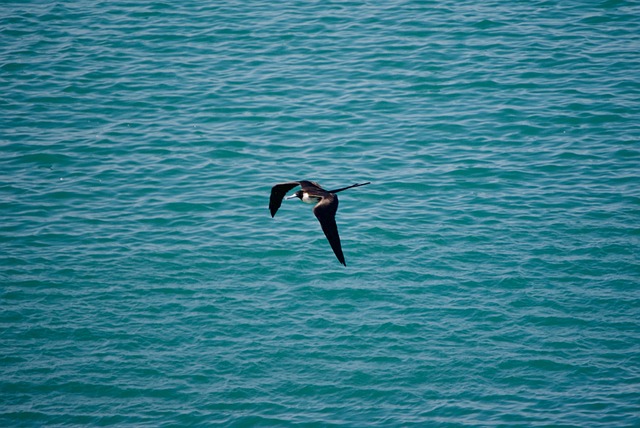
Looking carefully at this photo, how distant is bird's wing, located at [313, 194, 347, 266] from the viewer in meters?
14.0

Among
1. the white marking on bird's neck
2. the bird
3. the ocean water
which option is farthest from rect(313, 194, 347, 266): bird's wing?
the ocean water

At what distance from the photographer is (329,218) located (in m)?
14.5

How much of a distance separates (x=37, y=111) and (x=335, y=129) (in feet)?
28.9

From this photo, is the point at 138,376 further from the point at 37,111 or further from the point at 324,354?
the point at 37,111

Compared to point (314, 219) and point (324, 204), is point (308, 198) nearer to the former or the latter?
point (324, 204)

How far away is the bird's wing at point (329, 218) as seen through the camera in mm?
13953

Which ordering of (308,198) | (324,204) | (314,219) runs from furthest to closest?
(314,219) < (308,198) < (324,204)

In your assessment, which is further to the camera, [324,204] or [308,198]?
[308,198]

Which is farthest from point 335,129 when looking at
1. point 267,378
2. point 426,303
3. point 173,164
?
point 267,378

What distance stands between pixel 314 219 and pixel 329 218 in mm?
6803

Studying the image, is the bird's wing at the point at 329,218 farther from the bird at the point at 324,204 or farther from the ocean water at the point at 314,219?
the ocean water at the point at 314,219

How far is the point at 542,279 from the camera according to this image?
18656 millimetres

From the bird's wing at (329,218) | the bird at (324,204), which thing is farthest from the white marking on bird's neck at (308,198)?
the bird's wing at (329,218)

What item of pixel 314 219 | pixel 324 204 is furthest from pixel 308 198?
pixel 314 219
